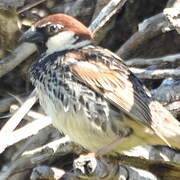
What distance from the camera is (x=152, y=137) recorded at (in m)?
3.54

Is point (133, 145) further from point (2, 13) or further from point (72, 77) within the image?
point (2, 13)

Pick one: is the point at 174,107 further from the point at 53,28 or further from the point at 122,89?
the point at 53,28

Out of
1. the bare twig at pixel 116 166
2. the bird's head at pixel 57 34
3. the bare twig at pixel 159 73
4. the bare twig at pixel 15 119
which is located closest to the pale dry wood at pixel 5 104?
the bare twig at pixel 15 119

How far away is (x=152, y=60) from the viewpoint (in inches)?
158

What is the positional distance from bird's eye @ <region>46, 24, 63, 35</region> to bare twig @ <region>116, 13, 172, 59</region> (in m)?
0.53

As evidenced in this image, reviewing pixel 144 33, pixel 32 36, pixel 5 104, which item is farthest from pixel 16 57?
pixel 144 33

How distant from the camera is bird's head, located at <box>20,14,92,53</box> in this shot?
149 inches

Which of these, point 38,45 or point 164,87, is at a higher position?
point 38,45

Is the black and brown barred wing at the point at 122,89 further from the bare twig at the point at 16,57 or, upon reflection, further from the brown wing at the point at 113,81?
the bare twig at the point at 16,57

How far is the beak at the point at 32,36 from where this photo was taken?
12.5 ft

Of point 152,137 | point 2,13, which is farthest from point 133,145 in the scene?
point 2,13

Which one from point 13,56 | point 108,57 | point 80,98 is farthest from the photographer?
point 13,56

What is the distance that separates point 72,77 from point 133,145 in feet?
1.38

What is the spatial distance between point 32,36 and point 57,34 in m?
0.12
